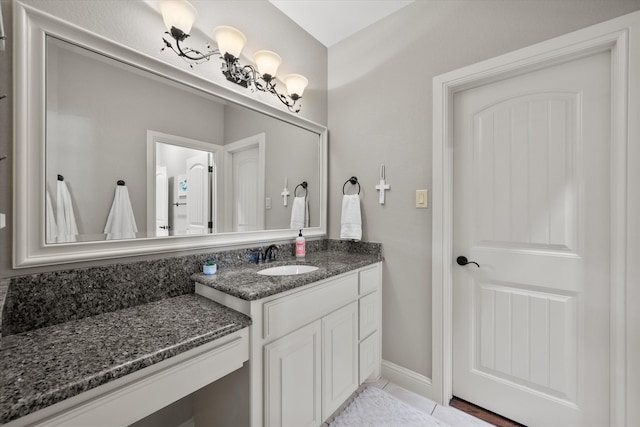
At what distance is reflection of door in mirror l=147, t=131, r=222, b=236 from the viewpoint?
4.24 feet

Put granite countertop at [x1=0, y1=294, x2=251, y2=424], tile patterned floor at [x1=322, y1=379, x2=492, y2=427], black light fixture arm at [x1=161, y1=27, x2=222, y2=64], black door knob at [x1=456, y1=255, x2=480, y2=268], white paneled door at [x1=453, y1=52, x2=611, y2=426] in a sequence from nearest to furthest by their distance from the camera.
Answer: granite countertop at [x1=0, y1=294, x2=251, y2=424] → black light fixture arm at [x1=161, y1=27, x2=222, y2=64] → white paneled door at [x1=453, y1=52, x2=611, y2=426] → tile patterned floor at [x1=322, y1=379, x2=492, y2=427] → black door knob at [x1=456, y1=255, x2=480, y2=268]

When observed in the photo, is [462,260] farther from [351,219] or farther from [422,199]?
[351,219]

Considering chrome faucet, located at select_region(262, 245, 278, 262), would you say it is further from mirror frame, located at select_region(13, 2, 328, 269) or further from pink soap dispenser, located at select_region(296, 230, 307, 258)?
mirror frame, located at select_region(13, 2, 328, 269)

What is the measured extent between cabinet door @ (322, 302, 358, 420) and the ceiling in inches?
77.9

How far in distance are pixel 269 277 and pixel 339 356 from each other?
64 cm

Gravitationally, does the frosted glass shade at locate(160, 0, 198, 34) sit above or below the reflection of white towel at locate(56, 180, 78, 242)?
above

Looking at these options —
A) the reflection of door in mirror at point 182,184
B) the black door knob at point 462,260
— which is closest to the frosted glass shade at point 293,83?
the reflection of door in mirror at point 182,184

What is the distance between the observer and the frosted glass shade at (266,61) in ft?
5.32

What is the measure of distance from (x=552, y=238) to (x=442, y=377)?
1.04 m

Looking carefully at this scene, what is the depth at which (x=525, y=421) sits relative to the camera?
5.00 feet

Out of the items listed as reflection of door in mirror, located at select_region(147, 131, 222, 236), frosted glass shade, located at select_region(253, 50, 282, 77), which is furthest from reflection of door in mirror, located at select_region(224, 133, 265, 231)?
frosted glass shade, located at select_region(253, 50, 282, 77)

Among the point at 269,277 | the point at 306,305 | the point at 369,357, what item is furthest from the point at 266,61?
the point at 369,357

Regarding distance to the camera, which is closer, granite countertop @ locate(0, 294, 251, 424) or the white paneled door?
granite countertop @ locate(0, 294, 251, 424)

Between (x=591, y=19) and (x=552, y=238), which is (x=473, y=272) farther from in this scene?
(x=591, y=19)
